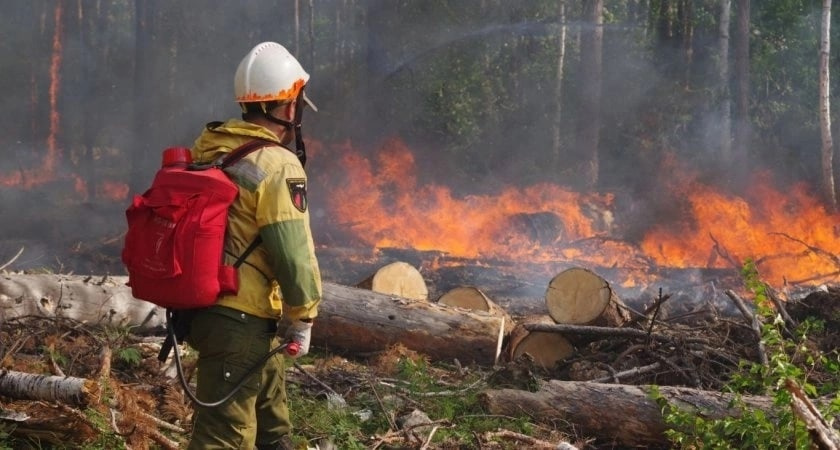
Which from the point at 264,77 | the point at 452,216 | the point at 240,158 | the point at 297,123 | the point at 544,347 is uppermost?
the point at 264,77

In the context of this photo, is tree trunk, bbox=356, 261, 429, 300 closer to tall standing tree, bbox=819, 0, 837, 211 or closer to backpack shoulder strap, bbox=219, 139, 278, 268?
backpack shoulder strap, bbox=219, 139, 278, 268

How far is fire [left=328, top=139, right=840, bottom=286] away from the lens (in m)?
15.4

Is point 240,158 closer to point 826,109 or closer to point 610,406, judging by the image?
point 610,406

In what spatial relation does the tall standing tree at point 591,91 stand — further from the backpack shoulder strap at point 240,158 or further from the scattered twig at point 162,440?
the backpack shoulder strap at point 240,158

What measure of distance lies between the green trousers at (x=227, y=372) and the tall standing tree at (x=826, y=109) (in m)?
17.4

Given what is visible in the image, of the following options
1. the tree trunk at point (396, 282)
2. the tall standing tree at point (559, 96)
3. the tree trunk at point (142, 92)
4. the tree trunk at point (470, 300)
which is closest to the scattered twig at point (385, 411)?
the tree trunk at point (470, 300)

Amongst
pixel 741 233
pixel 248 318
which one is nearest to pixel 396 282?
pixel 248 318

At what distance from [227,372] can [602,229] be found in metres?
15.0

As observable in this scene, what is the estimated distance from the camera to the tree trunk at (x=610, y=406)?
5590 millimetres

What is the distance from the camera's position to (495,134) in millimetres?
27062

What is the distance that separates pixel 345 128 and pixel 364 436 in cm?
2094

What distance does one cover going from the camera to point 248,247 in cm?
404

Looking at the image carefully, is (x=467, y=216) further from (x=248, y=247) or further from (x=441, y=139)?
(x=248, y=247)

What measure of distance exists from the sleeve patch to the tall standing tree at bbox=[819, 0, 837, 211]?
56.2 ft
